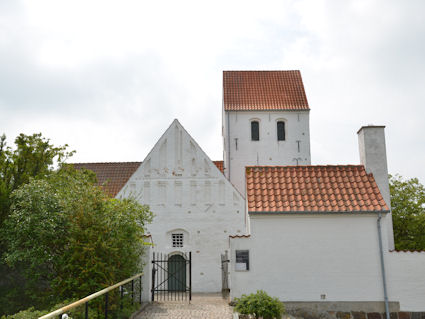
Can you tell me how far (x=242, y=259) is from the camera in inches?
656

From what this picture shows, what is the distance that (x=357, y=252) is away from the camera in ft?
54.6

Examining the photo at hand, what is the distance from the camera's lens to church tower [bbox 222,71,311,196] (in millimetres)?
32406

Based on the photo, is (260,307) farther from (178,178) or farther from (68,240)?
(178,178)

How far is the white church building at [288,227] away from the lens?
646 inches

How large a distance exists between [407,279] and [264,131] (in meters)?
18.1

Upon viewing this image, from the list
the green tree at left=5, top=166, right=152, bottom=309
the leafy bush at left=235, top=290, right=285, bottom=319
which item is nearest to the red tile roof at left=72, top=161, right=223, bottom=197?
the green tree at left=5, top=166, right=152, bottom=309

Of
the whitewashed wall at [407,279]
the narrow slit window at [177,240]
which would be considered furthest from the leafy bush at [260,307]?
the narrow slit window at [177,240]

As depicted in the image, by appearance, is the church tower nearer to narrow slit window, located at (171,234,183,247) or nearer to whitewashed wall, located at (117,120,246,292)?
whitewashed wall, located at (117,120,246,292)

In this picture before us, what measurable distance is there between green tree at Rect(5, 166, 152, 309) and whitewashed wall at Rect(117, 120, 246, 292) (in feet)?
29.3

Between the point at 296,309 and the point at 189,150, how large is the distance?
12.4 m

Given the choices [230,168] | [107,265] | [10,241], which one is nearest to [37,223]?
[10,241]

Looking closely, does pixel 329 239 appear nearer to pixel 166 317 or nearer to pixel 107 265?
pixel 166 317

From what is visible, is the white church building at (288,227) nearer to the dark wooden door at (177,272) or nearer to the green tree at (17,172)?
the dark wooden door at (177,272)

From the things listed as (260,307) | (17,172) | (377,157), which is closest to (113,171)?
(17,172)
